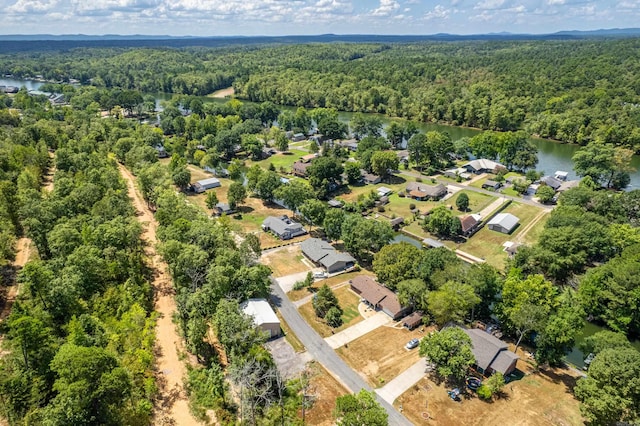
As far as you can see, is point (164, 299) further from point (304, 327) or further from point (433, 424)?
point (433, 424)

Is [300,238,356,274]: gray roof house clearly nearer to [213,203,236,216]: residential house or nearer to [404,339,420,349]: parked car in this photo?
[404,339,420,349]: parked car

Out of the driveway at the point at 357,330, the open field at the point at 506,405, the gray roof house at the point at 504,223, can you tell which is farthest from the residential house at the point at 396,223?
the open field at the point at 506,405

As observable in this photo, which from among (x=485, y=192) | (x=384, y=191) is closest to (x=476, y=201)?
(x=485, y=192)

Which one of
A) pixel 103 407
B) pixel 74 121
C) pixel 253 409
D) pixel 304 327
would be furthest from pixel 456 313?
pixel 74 121

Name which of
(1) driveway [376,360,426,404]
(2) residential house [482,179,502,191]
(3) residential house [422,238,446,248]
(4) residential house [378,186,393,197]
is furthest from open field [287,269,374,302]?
(2) residential house [482,179,502,191]

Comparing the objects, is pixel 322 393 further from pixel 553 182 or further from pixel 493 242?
pixel 553 182

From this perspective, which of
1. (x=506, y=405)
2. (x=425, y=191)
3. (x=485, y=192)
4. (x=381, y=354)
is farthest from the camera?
(x=485, y=192)

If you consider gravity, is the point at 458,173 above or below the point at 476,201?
above
